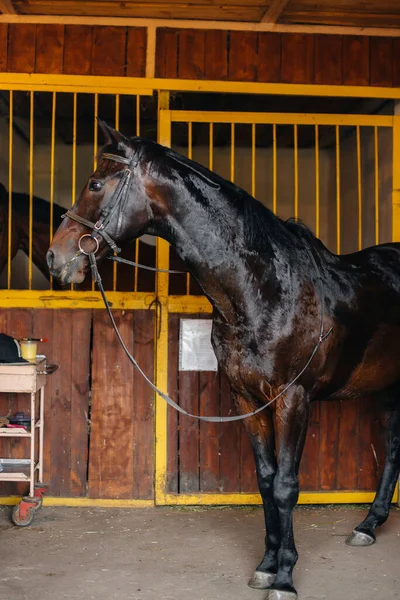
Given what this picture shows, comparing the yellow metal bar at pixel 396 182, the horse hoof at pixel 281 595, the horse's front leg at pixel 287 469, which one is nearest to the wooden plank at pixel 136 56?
the yellow metal bar at pixel 396 182

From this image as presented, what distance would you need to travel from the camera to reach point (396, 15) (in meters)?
4.22

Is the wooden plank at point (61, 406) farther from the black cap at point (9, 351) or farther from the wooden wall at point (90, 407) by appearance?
the black cap at point (9, 351)

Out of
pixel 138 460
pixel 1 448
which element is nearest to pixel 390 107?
pixel 138 460

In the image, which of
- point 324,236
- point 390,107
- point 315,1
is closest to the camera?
point 315,1

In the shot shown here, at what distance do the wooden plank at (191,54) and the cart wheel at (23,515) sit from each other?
104 inches

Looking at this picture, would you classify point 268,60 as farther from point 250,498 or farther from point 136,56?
point 250,498

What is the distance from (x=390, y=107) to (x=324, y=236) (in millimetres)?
4923

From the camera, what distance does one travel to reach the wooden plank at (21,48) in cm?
424

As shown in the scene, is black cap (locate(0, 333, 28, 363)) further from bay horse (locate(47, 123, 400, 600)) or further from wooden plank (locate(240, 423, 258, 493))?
wooden plank (locate(240, 423, 258, 493))

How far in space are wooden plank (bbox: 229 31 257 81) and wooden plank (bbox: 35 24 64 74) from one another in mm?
1035

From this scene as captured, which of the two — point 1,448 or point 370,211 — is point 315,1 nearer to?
point 370,211

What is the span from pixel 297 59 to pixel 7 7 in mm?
1756

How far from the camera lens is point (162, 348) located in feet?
14.0

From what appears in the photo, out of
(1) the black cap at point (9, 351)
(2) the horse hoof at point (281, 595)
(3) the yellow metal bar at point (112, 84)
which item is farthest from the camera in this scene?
(3) the yellow metal bar at point (112, 84)
